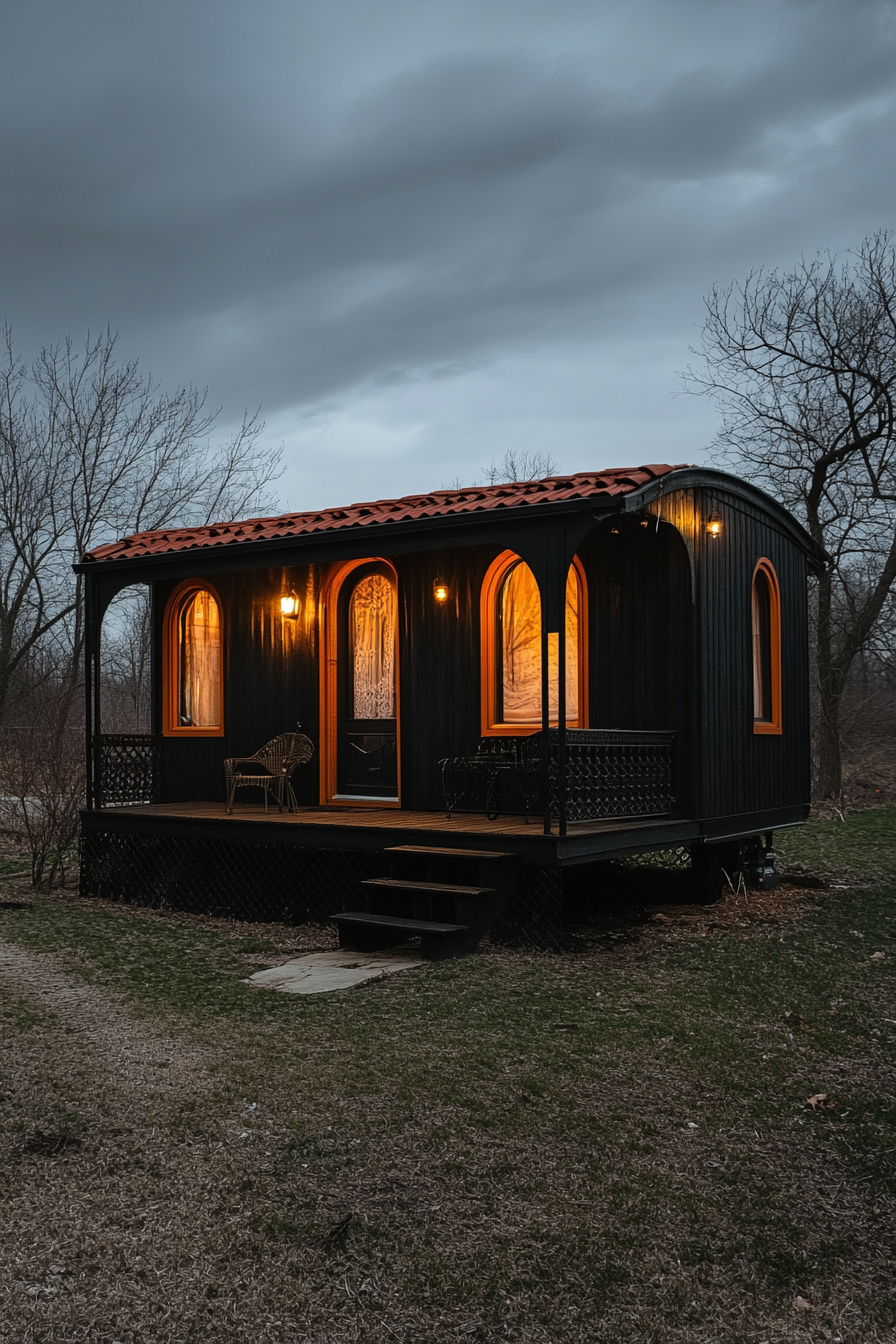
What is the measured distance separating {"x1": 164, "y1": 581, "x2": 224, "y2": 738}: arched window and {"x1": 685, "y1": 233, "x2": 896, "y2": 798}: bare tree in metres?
11.3

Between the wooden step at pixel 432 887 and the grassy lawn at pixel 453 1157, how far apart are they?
20.4 inches

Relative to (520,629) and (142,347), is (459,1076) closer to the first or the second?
(520,629)

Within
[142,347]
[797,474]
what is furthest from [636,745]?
[142,347]

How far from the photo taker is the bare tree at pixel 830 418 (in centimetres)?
1794

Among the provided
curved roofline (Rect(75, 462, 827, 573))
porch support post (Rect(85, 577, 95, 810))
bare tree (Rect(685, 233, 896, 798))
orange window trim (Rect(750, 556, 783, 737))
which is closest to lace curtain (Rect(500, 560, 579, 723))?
curved roofline (Rect(75, 462, 827, 573))

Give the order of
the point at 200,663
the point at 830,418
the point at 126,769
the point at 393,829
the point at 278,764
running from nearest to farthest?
1. the point at 393,829
2. the point at 278,764
3. the point at 126,769
4. the point at 200,663
5. the point at 830,418

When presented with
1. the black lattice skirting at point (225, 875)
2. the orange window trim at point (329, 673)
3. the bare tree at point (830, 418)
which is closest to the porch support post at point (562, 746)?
the black lattice skirting at point (225, 875)

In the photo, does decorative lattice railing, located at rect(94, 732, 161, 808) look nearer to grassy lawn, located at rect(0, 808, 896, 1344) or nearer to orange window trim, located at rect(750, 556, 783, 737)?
grassy lawn, located at rect(0, 808, 896, 1344)

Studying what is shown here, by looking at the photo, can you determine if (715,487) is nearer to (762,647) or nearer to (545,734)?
(762,647)

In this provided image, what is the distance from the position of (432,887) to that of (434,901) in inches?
6.4

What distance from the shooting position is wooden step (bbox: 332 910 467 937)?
6613 mm

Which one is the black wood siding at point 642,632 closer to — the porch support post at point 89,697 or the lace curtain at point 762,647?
the lace curtain at point 762,647

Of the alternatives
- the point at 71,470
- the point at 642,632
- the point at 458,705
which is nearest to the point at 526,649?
the point at 458,705

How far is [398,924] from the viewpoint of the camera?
678cm
